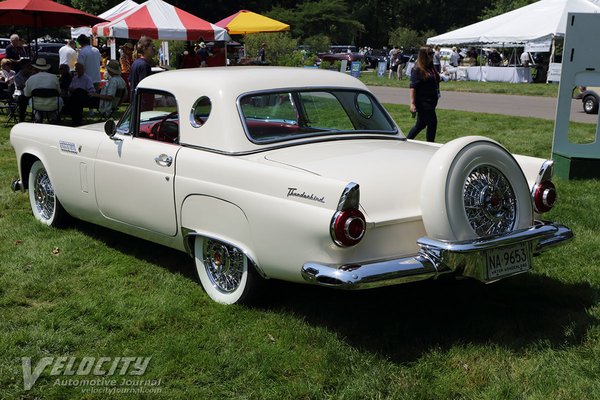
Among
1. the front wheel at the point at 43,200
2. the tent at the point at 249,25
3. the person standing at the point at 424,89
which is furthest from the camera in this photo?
the tent at the point at 249,25

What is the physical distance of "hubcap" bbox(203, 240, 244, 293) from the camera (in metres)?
4.64

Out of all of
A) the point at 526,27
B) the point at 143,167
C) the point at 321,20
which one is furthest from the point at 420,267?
the point at 321,20

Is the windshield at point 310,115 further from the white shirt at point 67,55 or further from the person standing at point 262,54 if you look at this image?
the person standing at point 262,54

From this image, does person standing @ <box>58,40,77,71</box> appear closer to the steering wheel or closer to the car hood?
the steering wheel

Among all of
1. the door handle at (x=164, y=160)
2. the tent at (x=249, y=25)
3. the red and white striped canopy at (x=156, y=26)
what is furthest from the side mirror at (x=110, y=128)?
the tent at (x=249, y=25)

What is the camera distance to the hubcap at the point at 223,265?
464 centimetres

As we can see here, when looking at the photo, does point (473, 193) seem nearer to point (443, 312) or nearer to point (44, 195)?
point (443, 312)

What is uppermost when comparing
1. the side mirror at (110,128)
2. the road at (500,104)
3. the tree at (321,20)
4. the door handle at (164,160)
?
the tree at (321,20)

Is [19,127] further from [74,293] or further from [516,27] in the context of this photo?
[516,27]

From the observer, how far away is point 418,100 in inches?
386

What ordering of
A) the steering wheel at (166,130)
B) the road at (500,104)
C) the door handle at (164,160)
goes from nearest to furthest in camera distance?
the door handle at (164,160)
the steering wheel at (166,130)
the road at (500,104)

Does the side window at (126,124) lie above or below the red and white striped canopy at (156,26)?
below

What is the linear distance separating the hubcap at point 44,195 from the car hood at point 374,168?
2.84 meters

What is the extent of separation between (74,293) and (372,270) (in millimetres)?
2348
